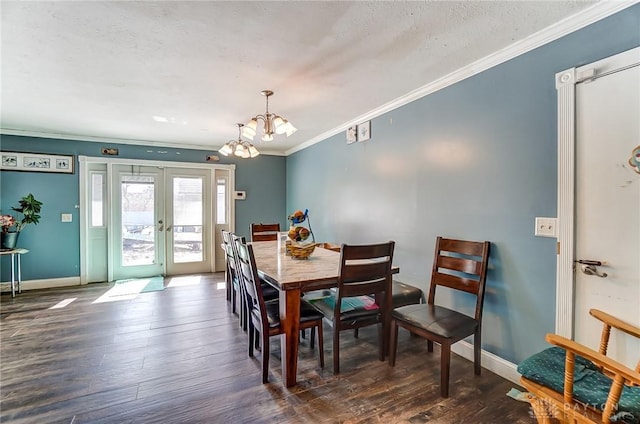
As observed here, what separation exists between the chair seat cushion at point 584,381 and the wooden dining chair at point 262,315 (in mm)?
1299

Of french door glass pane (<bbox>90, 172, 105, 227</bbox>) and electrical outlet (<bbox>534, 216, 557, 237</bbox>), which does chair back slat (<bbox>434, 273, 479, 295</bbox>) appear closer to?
electrical outlet (<bbox>534, 216, 557, 237</bbox>)

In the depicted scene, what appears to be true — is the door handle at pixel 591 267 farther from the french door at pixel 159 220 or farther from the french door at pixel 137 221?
the french door at pixel 137 221

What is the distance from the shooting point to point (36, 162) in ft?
14.4

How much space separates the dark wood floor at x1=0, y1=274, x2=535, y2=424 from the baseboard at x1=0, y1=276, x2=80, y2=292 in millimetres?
1417

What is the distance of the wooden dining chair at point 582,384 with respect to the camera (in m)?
1.10

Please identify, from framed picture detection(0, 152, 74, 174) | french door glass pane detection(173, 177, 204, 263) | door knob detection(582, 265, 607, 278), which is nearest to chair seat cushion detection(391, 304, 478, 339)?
door knob detection(582, 265, 607, 278)

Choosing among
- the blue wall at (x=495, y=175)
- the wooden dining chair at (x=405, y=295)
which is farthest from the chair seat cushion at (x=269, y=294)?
the blue wall at (x=495, y=175)

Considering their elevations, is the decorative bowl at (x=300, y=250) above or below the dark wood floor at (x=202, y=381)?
above

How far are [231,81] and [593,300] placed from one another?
9.95 feet

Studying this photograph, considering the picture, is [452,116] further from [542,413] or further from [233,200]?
[233,200]

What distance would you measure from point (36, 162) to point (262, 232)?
3.51 meters

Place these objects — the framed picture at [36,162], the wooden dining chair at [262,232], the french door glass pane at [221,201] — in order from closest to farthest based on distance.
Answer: the framed picture at [36,162]
the wooden dining chair at [262,232]
the french door glass pane at [221,201]

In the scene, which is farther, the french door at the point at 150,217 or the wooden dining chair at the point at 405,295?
the french door at the point at 150,217

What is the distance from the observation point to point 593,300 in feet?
5.65
